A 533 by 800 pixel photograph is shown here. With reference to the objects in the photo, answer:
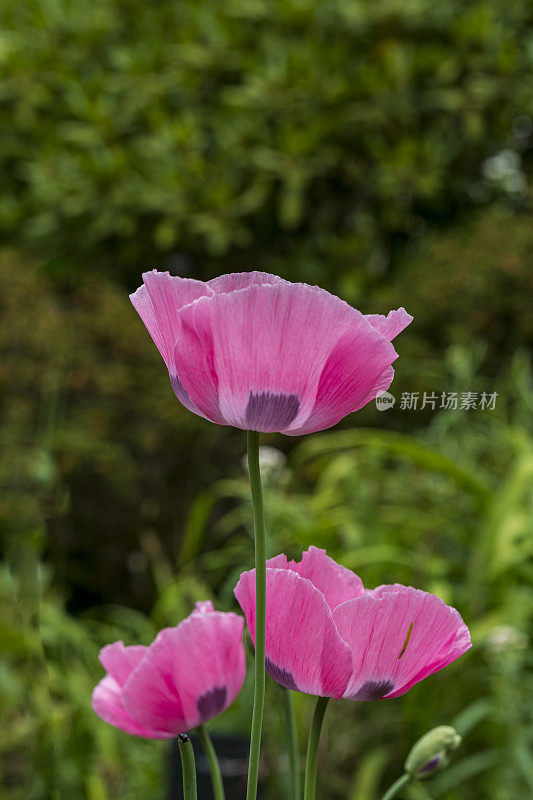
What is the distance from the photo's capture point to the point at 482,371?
2031mm

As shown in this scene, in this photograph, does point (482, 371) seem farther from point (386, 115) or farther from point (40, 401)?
point (40, 401)

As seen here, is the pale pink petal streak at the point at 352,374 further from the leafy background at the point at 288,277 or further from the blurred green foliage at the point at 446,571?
the blurred green foliage at the point at 446,571

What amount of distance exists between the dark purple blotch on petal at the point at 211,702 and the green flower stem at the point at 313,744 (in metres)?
0.03

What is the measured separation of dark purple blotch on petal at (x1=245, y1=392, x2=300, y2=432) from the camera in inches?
8.4

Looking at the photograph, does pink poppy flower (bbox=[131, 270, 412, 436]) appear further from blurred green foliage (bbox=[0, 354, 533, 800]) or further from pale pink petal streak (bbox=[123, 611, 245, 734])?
blurred green foliage (bbox=[0, 354, 533, 800])

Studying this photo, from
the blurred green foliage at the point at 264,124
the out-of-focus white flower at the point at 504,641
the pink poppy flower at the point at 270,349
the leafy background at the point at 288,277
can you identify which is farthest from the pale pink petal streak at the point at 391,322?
the blurred green foliage at the point at 264,124

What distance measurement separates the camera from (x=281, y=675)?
225mm

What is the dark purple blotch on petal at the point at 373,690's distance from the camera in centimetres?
22

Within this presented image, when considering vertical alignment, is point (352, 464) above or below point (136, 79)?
below

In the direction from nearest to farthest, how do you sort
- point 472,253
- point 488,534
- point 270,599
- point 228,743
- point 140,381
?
point 270,599
point 228,743
point 488,534
point 140,381
point 472,253

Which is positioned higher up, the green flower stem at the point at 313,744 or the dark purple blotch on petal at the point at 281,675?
the dark purple blotch on petal at the point at 281,675

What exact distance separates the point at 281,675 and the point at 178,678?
29 mm

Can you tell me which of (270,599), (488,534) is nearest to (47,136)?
(488,534)

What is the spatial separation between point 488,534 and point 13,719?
0.89m
